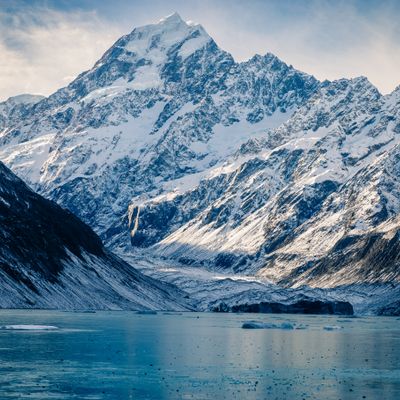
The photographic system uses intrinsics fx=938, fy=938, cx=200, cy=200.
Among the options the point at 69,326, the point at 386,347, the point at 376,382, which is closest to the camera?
the point at 376,382

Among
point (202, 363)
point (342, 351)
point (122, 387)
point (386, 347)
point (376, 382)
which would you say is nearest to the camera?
point (122, 387)

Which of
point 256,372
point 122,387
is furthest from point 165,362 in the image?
point 122,387

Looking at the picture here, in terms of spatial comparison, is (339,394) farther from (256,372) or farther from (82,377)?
(82,377)

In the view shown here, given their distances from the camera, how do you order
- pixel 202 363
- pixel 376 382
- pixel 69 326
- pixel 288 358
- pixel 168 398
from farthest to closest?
pixel 69 326
pixel 288 358
pixel 202 363
pixel 376 382
pixel 168 398

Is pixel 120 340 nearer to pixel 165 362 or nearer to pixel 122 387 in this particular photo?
pixel 165 362

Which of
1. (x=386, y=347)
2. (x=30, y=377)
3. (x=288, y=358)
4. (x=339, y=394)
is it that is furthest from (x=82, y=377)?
(x=386, y=347)

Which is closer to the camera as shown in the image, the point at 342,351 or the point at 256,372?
the point at 256,372
